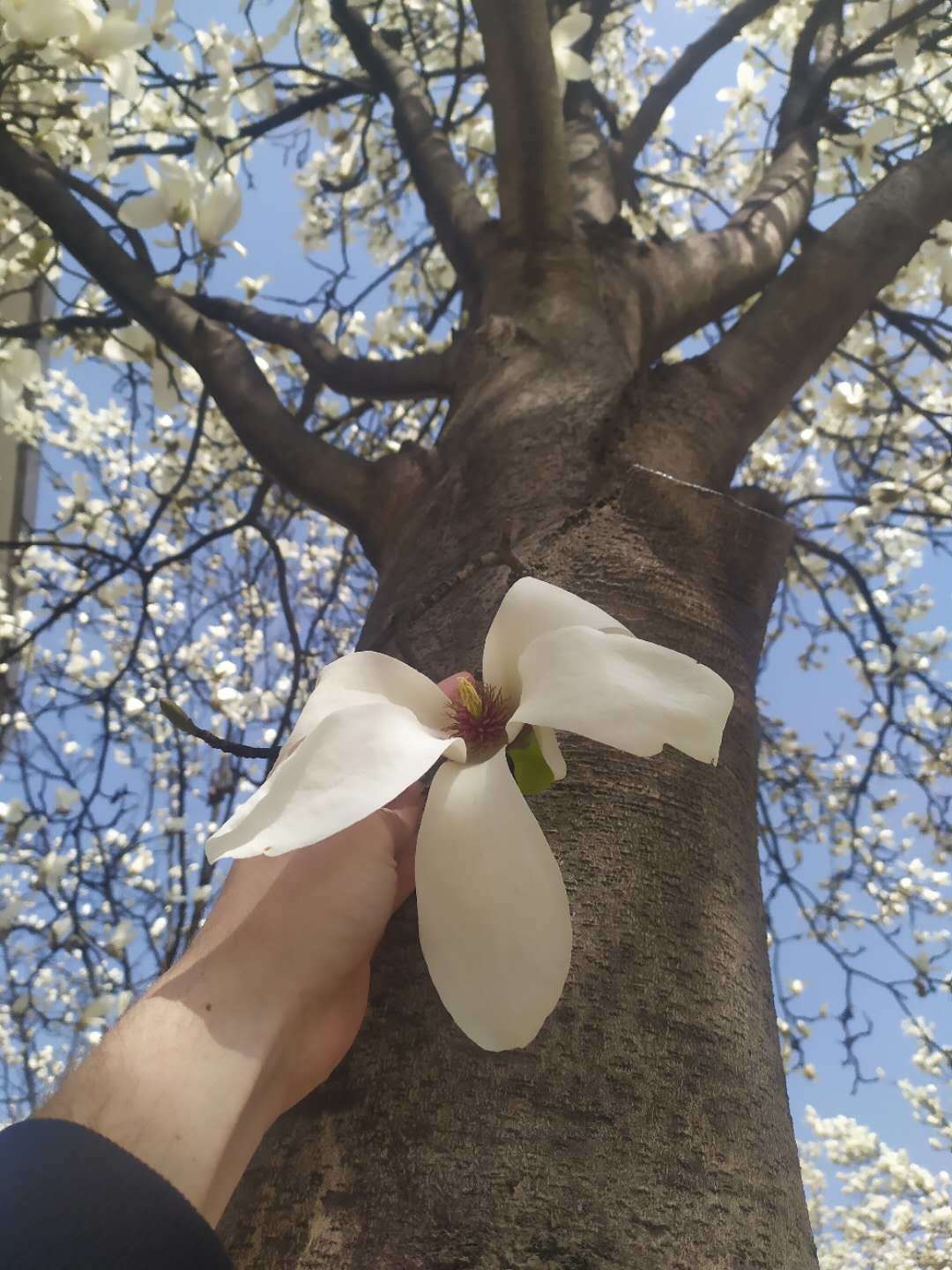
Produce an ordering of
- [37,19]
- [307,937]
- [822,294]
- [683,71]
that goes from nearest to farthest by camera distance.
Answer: [307,937], [37,19], [822,294], [683,71]

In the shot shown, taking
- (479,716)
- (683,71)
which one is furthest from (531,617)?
(683,71)

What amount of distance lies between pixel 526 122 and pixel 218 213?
0.48 meters

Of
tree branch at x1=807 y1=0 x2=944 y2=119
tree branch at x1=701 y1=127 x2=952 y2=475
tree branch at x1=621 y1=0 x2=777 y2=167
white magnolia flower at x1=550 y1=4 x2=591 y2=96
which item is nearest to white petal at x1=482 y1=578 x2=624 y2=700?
tree branch at x1=701 y1=127 x2=952 y2=475

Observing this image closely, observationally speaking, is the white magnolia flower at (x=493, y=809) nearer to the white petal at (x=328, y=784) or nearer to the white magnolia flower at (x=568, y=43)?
the white petal at (x=328, y=784)

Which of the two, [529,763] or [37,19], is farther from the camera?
[37,19]

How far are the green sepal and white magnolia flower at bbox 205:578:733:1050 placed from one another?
0.14 ft

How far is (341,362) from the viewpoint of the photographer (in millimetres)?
1479

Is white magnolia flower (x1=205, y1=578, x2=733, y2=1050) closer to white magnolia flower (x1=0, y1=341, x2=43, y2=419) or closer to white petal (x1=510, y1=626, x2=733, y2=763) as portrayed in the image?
white petal (x1=510, y1=626, x2=733, y2=763)

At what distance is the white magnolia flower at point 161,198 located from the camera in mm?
1278

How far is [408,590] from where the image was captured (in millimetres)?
802

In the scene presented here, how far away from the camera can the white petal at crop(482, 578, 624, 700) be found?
429 millimetres

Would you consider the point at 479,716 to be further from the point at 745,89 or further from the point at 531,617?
the point at 745,89

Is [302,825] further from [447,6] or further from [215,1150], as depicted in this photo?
[447,6]

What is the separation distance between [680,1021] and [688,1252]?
110 mm
